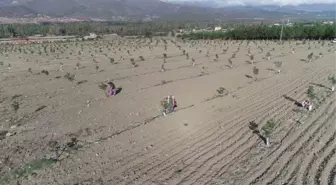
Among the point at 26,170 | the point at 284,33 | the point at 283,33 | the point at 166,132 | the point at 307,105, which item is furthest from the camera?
the point at 284,33

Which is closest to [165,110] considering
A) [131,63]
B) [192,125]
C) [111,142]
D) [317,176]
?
[192,125]

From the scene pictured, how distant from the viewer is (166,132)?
13906mm

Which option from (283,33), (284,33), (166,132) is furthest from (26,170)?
(284,33)

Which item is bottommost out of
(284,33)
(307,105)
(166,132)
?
(284,33)

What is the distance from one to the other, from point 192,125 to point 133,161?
3.96 meters

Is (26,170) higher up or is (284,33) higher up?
(26,170)

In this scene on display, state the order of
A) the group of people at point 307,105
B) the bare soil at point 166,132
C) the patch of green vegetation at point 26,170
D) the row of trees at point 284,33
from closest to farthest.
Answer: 1. the patch of green vegetation at point 26,170
2. the bare soil at point 166,132
3. the group of people at point 307,105
4. the row of trees at point 284,33

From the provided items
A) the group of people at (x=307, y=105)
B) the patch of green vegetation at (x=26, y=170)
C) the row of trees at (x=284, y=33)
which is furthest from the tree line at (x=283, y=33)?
the patch of green vegetation at (x=26, y=170)

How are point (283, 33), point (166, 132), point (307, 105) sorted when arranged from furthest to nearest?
point (283, 33) < point (307, 105) < point (166, 132)

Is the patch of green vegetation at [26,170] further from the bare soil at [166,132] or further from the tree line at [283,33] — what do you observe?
the tree line at [283,33]

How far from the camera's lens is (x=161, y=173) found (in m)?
10.5

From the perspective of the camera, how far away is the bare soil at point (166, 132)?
413 inches

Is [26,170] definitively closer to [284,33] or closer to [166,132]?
[166,132]

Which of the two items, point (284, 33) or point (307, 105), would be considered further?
point (284, 33)
